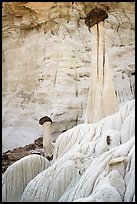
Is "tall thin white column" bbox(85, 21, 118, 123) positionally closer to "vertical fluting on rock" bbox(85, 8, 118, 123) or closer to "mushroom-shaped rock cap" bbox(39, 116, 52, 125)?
"vertical fluting on rock" bbox(85, 8, 118, 123)

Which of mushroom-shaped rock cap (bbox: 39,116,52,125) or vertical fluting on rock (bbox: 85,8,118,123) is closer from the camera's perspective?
vertical fluting on rock (bbox: 85,8,118,123)

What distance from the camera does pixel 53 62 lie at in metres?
10.2

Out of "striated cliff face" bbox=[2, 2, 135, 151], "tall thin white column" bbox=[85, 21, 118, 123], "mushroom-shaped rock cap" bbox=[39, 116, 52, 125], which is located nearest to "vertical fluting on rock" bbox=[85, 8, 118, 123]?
"tall thin white column" bbox=[85, 21, 118, 123]

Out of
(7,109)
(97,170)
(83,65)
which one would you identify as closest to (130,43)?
(83,65)

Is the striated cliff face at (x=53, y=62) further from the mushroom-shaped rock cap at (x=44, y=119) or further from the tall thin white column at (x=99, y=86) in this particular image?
the tall thin white column at (x=99, y=86)

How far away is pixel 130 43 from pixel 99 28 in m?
1.48

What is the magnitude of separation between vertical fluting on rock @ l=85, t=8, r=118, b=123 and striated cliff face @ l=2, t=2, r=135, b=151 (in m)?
0.80

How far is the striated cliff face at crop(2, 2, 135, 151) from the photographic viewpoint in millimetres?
9727

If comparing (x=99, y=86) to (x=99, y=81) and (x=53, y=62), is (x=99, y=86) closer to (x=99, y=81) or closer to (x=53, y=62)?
(x=99, y=81)

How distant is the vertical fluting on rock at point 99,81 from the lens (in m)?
8.47

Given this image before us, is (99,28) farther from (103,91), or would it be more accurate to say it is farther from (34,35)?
(34,35)

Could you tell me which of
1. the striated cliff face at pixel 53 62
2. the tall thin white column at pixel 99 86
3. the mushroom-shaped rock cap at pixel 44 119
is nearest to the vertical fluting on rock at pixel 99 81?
the tall thin white column at pixel 99 86

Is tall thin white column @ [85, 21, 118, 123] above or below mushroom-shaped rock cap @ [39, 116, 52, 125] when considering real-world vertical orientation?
above

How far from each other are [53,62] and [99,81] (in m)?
1.76
